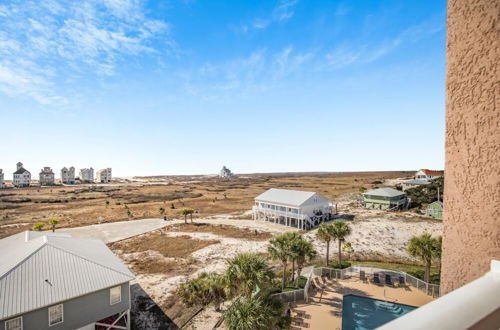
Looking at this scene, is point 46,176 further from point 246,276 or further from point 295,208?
point 246,276

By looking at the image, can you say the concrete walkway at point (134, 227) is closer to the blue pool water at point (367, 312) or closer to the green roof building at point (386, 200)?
the blue pool water at point (367, 312)

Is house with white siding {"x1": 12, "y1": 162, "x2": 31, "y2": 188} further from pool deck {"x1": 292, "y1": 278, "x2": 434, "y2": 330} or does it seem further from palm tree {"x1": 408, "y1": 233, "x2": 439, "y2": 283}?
palm tree {"x1": 408, "y1": 233, "x2": 439, "y2": 283}

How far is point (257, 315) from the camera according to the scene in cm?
1106

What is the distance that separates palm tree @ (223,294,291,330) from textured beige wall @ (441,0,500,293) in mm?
10223

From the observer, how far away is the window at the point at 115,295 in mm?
15184

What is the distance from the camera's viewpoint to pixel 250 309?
11211 millimetres

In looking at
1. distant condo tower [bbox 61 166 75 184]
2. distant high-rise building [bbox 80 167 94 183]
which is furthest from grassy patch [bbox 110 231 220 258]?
distant high-rise building [bbox 80 167 94 183]

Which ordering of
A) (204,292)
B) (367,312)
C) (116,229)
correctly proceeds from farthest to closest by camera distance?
1. (116,229)
2. (204,292)
3. (367,312)

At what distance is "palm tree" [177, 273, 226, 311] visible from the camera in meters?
17.6

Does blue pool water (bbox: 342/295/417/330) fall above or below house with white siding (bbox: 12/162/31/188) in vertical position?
below

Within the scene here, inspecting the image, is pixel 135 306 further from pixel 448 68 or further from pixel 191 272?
pixel 448 68

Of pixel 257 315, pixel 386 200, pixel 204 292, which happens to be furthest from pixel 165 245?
pixel 386 200

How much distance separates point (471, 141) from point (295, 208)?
128ft

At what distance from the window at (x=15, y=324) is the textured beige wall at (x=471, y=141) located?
17.2 meters
